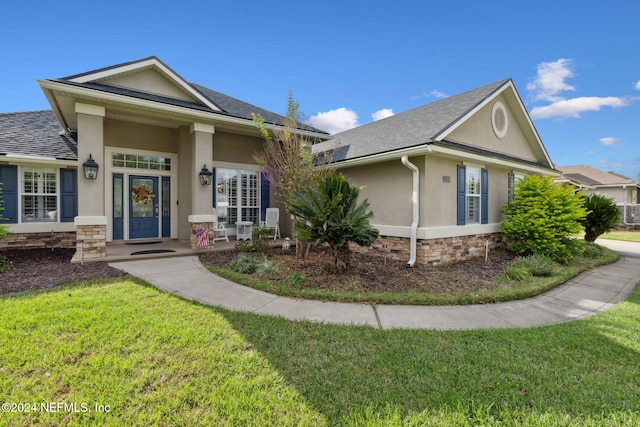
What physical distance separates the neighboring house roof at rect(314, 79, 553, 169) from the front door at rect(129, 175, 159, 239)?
6.27 metres

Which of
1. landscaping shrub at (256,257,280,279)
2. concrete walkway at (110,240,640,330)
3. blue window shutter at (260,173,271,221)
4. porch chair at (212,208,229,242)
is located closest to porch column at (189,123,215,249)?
porch chair at (212,208,229,242)

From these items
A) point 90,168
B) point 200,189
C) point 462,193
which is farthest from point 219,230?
point 462,193

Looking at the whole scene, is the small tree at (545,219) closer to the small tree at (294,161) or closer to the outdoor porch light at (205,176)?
the small tree at (294,161)

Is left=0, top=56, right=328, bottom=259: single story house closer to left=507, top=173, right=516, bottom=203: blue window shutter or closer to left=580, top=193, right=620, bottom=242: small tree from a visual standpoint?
left=507, top=173, right=516, bottom=203: blue window shutter

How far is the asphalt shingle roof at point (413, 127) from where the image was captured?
7.78 metres

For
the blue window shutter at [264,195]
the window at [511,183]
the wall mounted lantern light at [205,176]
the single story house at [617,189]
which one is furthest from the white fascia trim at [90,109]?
the single story house at [617,189]

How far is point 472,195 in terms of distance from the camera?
8773 mm

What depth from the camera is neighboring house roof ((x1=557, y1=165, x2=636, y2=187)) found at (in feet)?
79.2

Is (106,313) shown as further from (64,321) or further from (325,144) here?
(325,144)

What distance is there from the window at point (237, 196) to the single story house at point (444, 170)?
3452mm

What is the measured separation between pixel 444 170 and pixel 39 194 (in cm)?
1256

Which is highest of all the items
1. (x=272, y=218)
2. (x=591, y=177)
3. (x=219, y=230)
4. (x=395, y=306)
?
(x=591, y=177)

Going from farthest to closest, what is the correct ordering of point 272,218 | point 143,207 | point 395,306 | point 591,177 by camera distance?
point 591,177 < point 272,218 < point 143,207 < point 395,306

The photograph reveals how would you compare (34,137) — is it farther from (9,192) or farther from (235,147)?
(235,147)
